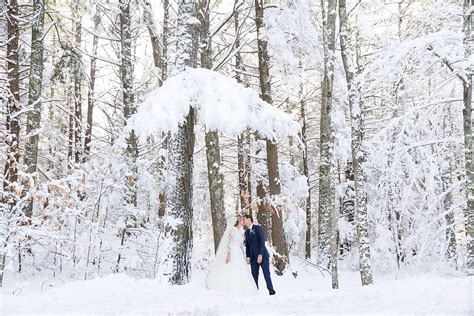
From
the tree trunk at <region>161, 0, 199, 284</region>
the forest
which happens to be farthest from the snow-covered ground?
the forest

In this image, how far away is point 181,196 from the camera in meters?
8.15

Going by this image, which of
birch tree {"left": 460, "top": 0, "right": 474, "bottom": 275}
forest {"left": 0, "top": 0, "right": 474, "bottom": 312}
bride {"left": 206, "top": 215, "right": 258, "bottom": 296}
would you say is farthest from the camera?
bride {"left": 206, "top": 215, "right": 258, "bottom": 296}

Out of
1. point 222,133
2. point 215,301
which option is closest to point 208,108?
point 215,301

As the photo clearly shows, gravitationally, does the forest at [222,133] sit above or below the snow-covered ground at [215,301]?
above

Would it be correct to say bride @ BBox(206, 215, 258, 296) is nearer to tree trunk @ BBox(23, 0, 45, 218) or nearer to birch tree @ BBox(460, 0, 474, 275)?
birch tree @ BBox(460, 0, 474, 275)

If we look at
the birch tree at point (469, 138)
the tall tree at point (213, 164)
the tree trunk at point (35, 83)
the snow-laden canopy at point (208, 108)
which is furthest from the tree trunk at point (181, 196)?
the tree trunk at point (35, 83)

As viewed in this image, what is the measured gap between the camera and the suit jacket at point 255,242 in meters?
9.25

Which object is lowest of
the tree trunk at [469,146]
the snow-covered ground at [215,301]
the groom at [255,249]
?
the snow-covered ground at [215,301]

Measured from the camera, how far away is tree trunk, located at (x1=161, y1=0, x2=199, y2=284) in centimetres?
802

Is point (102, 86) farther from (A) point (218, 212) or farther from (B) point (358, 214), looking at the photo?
(B) point (358, 214)

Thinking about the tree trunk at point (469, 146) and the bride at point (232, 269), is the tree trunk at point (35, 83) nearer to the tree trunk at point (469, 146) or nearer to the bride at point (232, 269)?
the bride at point (232, 269)

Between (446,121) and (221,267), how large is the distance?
635cm

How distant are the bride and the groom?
0.44 ft

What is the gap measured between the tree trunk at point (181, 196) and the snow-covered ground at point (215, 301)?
42 cm
